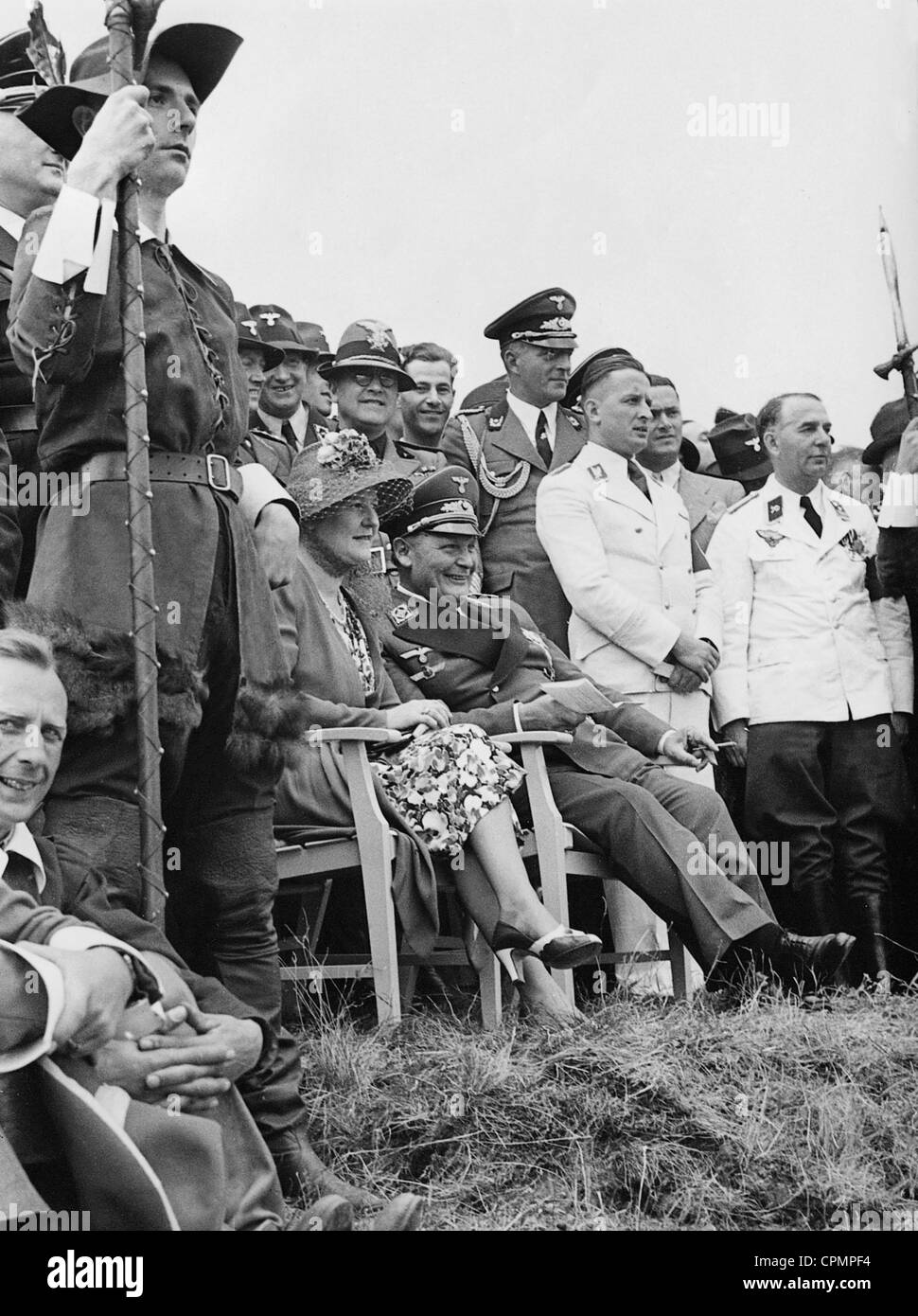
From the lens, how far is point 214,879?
3707 millimetres

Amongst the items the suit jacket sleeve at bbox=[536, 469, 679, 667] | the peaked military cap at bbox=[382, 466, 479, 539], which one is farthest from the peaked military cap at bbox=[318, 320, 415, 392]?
the suit jacket sleeve at bbox=[536, 469, 679, 667]

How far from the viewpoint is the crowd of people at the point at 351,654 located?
3289 millimetres

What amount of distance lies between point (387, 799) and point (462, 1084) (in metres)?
0.91

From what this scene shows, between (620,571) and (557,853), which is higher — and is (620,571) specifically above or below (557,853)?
above

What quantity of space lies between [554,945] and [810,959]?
0.80 meters

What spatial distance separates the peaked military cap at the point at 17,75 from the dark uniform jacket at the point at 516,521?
2.19m

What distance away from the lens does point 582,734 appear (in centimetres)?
551

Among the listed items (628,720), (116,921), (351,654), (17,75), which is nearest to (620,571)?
(628,720)

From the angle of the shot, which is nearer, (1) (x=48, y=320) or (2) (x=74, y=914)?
(2) (x=74, y=914)

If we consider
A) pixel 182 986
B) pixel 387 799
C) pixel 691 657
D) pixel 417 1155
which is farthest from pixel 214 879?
pixel 691 657

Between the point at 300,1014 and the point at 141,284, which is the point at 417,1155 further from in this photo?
the point at 141,284

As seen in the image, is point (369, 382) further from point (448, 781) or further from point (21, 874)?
point (21, 874)

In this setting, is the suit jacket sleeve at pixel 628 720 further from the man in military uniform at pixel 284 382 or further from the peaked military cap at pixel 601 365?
the man in military uniform at pixel 284 382

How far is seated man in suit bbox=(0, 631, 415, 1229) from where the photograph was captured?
307cm
